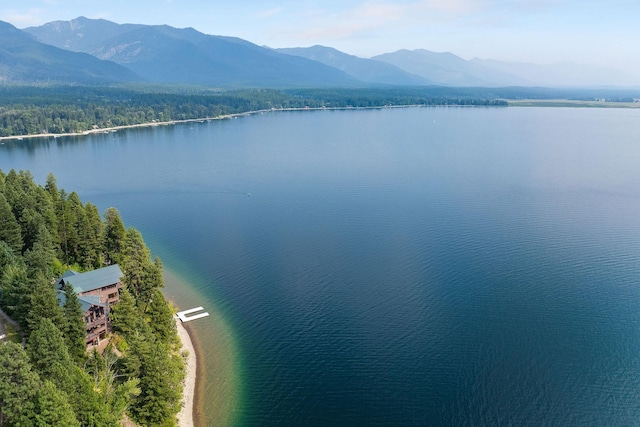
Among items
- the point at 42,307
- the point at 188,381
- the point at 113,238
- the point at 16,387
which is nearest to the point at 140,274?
the point at 42,307

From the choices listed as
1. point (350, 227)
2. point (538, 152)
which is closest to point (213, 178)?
point (350, 227)

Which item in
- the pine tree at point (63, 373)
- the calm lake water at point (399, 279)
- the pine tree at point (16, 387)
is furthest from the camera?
the calm lake water at point (399, 279)

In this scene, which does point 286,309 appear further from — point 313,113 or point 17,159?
point 313,113

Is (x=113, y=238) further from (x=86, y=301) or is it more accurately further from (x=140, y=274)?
(x=86, y=301)

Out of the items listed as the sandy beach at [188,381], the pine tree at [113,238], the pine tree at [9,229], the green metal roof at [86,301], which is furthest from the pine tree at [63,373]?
the pine tree at [113,238]

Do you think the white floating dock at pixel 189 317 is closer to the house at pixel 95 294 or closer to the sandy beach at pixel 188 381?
the sandy beach at pixel 188 381

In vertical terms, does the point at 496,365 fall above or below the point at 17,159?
below
